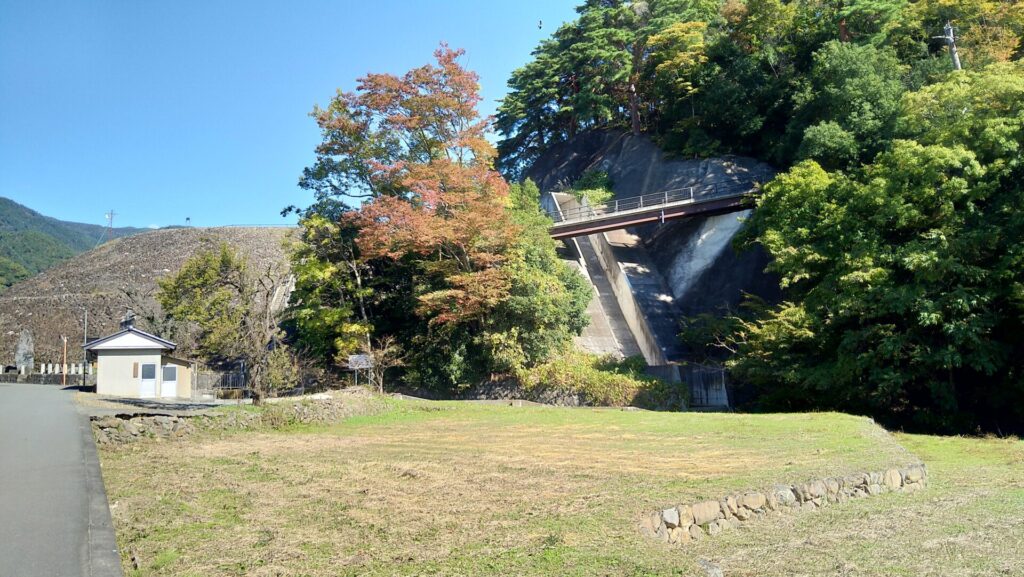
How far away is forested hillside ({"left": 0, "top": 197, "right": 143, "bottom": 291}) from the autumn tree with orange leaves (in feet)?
209

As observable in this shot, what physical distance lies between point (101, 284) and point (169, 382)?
3613cm

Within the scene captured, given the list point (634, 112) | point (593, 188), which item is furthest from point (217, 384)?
point (634, 112)

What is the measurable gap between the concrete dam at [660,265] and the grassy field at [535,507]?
1549 centimetres

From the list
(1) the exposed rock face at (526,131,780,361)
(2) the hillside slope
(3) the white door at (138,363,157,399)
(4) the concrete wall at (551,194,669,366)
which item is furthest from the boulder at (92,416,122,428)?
(2) the hillside slope

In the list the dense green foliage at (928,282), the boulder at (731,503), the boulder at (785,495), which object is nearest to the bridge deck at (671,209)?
the dense green foliage at (928,282)

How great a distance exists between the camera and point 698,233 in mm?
34094

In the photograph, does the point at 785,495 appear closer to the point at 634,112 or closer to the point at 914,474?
the point at 914,474

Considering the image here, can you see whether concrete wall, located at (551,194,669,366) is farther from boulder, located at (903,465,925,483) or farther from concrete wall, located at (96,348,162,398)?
concrete wall, located at (96,348,162,398)

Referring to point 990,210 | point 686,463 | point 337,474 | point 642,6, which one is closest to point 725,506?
point 686,463

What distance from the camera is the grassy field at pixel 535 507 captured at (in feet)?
19.0

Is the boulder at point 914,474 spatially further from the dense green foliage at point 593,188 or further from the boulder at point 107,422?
the dense green foliage at point 593,188

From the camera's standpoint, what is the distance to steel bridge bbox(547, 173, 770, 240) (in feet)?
106

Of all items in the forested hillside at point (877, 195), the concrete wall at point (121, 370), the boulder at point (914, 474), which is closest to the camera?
the boulder at point (914, 474)

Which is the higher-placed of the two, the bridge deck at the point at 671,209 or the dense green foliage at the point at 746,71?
the dense green foliage at the point at 746,71
